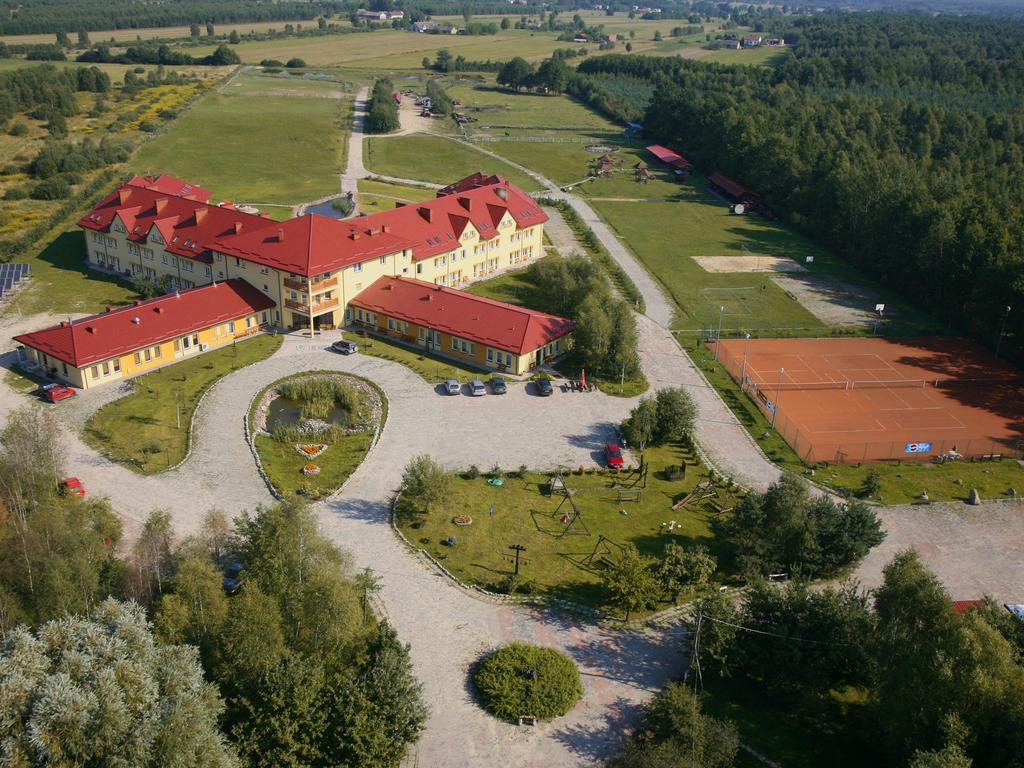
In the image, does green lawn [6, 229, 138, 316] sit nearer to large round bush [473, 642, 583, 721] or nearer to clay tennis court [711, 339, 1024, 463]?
large round bush [473, 642, 583, 721]

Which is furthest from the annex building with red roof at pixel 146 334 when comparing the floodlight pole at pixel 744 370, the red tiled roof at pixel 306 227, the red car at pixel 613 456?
the floodlight pole at pixel 744 370

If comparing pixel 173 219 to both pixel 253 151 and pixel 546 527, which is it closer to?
pixel 546 527

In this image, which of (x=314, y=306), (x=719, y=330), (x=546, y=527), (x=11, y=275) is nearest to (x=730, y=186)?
(x=719, y=330)

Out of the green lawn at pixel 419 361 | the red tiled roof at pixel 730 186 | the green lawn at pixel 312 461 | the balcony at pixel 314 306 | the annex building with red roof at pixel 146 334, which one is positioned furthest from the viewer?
the red tiled roof at pixel 730 186

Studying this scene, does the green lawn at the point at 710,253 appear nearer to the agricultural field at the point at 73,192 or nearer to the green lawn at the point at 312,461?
the green lawn at the point at 312,461

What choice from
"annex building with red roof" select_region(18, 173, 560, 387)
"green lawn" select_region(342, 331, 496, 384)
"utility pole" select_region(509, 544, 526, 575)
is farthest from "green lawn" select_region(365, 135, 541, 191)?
"utility pole" select_region(509, 544, 526, 575)

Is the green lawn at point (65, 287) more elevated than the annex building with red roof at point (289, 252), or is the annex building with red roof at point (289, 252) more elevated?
the annex building with red roof at point (289, 252)
